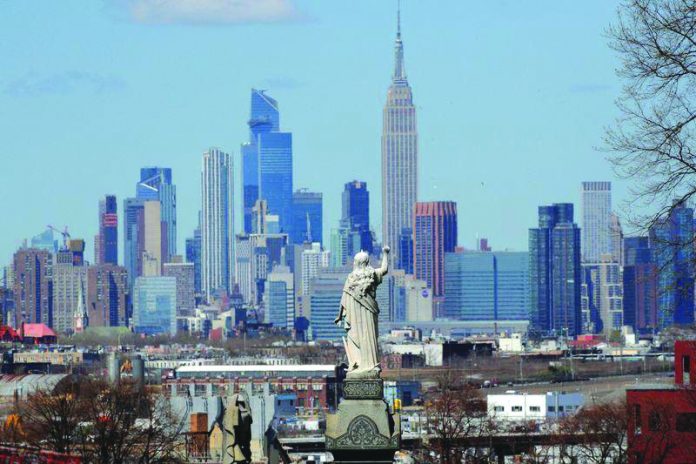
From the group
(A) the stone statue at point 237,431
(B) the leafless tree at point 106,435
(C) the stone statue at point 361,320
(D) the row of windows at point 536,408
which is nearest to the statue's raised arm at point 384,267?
(C) the stone statue at point 361,320

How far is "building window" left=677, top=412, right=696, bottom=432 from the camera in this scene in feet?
153

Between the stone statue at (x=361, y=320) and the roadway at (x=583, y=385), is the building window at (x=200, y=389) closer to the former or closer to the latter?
the roadway at (x=583, y=385)

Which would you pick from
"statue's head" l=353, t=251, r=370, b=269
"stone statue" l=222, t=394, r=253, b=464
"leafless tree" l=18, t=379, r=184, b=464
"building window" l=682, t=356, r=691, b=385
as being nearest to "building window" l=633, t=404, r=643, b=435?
"building window" l=682, t=356, r=691, b=385

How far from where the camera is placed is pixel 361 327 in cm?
2138

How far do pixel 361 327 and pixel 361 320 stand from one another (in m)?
0.05

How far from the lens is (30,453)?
115 feet

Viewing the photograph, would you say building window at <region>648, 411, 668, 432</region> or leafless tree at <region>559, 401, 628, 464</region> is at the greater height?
building window at <region>648, 411, 668, 432</region>

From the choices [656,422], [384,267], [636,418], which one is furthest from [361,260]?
[636,418]

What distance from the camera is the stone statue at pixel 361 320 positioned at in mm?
21219

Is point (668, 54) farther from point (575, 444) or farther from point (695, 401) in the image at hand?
point (575, 444)

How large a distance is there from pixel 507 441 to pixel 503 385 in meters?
94.3

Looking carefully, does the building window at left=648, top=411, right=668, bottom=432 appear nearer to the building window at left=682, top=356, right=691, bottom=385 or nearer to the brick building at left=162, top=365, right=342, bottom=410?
the building window at left=682, top=356, right=691, bottom=385

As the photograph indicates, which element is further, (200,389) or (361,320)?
(200,389)

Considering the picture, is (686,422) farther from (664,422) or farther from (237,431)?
(237,431)
